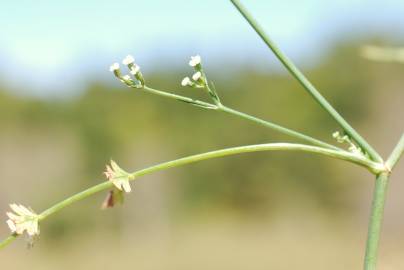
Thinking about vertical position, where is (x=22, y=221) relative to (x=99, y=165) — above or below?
below

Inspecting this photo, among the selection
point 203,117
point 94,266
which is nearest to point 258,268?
point 94,266

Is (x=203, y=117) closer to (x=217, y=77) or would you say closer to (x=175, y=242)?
(x=217, y=77)

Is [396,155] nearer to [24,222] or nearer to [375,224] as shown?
[375,224]

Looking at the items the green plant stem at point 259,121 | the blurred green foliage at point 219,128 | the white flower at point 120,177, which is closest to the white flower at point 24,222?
the white flower at point 120,177

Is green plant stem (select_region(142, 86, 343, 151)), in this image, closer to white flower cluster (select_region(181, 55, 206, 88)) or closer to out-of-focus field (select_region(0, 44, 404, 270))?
white flower cluster (select_region(181, 55, 206, 88))

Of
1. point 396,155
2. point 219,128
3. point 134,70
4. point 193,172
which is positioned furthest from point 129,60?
point 193,172

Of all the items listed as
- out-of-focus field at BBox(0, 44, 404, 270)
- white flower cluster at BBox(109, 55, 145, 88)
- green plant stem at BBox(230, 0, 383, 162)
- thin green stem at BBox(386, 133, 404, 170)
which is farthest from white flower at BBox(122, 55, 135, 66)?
out-of-focus field at BBox(0, 44, 404, 270)
